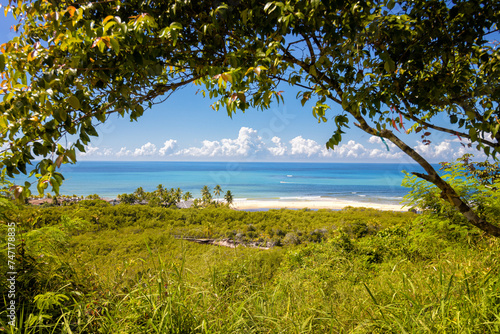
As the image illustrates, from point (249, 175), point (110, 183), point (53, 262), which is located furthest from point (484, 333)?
point (249, 175)

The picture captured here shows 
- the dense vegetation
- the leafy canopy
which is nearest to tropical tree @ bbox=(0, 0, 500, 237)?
the leafy canopy

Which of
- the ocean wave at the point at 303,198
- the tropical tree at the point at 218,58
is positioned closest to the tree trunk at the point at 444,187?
the tropical tree at the point at 218,58

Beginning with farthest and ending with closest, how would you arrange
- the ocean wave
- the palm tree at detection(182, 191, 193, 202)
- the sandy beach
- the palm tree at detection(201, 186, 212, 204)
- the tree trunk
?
the ocean wave
the palm tree at detection(182, 191, 193, 202)
the palm tree at detection(201, 186, 212, 204)
the sandy beach
the tree trunk

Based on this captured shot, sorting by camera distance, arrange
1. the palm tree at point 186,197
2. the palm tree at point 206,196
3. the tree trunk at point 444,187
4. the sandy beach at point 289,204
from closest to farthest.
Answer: the tree trunk at point 444,187
the sandy beach at point 289,204
the palm tree at point 206,196
the palm tree at point 186,197

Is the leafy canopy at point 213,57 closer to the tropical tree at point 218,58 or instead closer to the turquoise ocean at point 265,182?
the tropical tree at point 218,58

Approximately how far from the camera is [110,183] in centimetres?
3647

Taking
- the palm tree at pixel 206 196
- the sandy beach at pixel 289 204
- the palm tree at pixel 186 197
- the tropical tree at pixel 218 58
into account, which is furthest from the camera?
the palm tree at pixel 186 197

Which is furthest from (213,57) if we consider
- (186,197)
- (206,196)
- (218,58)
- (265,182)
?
(265,182)

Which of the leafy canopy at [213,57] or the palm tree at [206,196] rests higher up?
the leafy canopy at [213,57]

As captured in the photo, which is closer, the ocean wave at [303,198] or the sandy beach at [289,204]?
the sandy beach at [289,204]

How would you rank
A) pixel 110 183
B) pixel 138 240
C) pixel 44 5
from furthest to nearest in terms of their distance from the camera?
pixel 110 183 → pixel 138 240 → pixel 44 5

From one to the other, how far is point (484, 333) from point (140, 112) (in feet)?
8.12

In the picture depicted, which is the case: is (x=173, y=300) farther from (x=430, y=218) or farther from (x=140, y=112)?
(x=430, y=218)

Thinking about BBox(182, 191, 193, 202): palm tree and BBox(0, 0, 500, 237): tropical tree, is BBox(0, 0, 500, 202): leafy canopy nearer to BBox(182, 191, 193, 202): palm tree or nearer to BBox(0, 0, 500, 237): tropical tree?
BBox(0, 0, 500, 237): tropical tree
